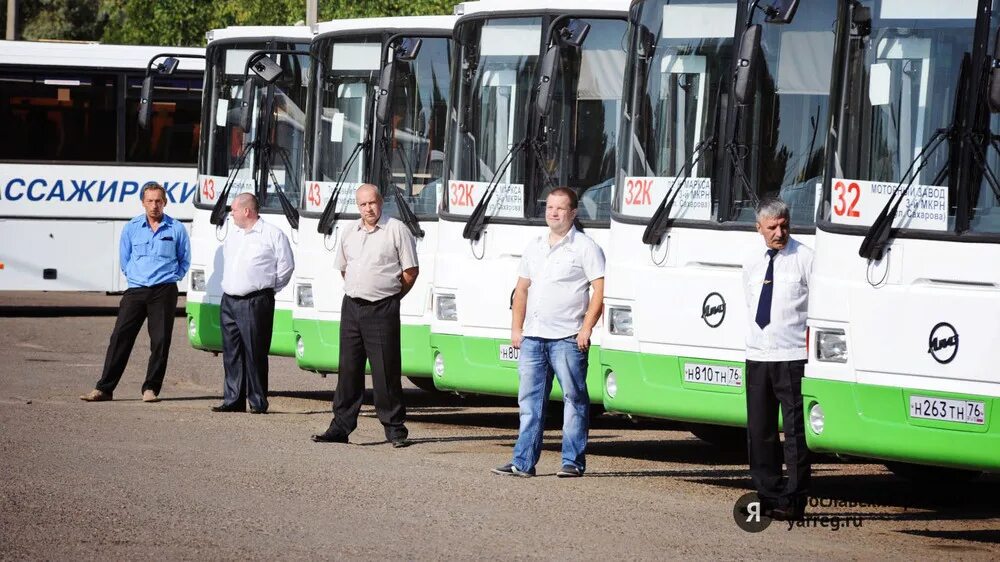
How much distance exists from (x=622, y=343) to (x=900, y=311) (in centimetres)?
274

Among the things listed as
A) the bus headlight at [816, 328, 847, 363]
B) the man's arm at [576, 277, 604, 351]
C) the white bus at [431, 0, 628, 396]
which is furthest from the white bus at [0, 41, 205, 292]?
the bus headlight at [816, 328, 847, 363]

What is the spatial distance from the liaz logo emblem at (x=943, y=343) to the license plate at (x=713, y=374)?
203 centimetres

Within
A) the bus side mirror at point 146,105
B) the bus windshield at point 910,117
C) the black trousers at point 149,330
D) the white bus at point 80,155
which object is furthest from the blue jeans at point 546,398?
the white bus at point 80,155

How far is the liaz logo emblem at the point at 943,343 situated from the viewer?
392 inches

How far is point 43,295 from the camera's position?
33812 millimetres

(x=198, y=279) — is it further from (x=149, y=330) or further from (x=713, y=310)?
(x=713, y=310)

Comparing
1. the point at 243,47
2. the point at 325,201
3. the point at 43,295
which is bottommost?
the point at 43,295

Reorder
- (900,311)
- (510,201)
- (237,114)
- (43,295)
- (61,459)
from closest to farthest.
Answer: (900,311) < (61,459) < (510,201) < (237,114) < (43,295)

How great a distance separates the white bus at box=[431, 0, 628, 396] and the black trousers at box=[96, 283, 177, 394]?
3.05 meters

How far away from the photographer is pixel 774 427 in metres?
10.4

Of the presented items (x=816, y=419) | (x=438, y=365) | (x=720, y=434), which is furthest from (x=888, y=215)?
(x=438, y=365)

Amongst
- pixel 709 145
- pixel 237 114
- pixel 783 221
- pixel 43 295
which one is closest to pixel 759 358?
pixel 783 221

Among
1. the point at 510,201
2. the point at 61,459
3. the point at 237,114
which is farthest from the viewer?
the point at 237,114

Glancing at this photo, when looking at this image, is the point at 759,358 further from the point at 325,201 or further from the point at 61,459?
the point at 325,201
